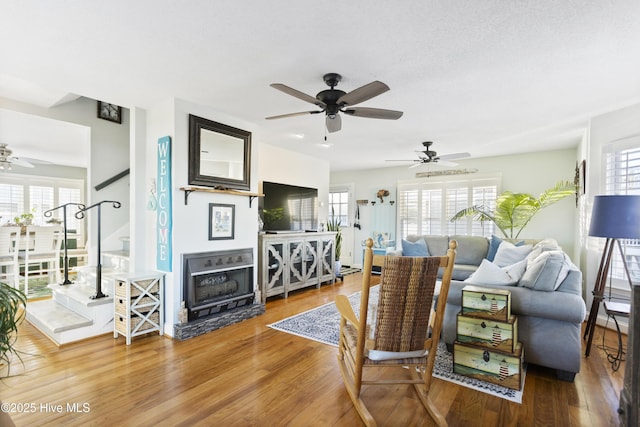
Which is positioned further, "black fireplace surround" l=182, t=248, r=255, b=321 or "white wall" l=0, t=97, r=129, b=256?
"white wall" l=0, t=97, r=129, b=256

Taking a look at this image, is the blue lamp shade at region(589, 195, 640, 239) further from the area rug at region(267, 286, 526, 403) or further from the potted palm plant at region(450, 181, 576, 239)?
the potted palm plant at region(450, 181, 576, 239)

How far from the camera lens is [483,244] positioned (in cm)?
521

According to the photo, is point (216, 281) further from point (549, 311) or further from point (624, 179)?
point (624, 179)

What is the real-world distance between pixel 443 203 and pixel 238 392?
5.64 metres

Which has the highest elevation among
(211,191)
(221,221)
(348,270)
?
(211,191)

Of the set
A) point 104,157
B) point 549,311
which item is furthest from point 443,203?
point 104,157

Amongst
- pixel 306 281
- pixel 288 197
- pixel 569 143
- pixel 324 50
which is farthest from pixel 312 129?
pixel 569 143

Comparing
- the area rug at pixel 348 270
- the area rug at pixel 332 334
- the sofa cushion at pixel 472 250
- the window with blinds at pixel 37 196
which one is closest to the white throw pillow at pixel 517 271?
the area rug at pixel 332 334

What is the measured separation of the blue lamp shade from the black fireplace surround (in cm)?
366

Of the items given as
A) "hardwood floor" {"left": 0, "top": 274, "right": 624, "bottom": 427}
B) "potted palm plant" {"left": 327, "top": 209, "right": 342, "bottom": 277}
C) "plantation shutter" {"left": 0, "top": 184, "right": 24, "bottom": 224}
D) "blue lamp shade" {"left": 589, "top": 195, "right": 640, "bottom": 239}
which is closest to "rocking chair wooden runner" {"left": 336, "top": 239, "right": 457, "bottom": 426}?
"hardwood floor" {"left": 0, "top": 274, "right": 624, "bottom": 427}

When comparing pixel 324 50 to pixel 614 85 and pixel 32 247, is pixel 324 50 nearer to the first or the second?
pixel 614 85

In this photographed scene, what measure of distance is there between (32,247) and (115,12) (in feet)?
16.3

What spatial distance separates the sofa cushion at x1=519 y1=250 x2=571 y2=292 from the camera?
7.99 ft

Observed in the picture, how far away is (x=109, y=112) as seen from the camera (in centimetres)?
469
